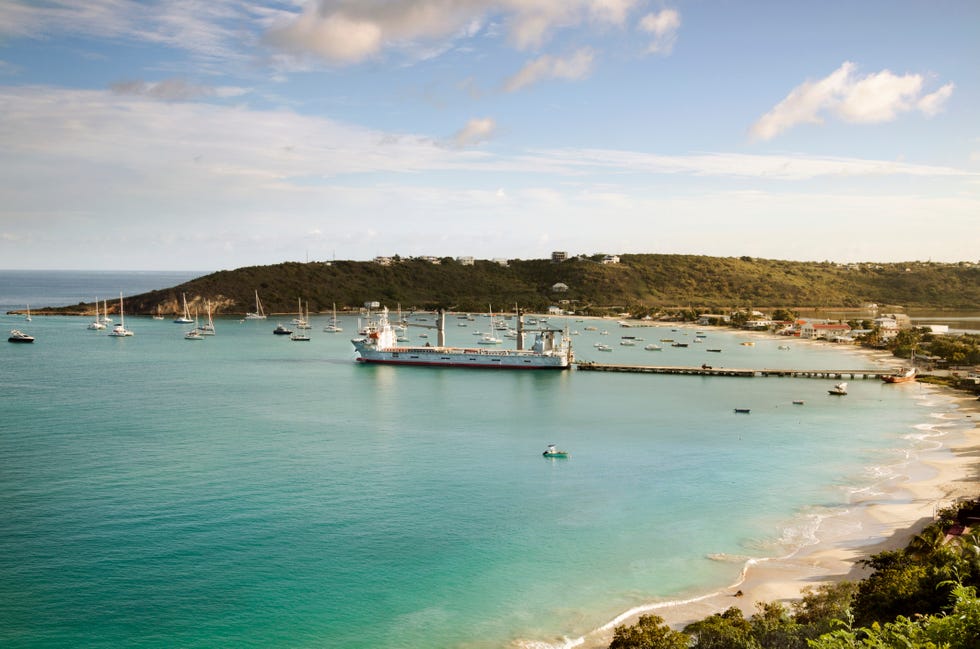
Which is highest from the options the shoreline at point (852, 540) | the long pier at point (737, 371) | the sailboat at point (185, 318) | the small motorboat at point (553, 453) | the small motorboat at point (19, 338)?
the sailboat at point (185, 318)

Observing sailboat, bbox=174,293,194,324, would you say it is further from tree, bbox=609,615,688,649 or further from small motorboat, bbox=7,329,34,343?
tree, bbox=609,615,688,649

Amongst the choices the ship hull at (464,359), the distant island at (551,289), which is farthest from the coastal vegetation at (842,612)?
the distant island at (551,289)

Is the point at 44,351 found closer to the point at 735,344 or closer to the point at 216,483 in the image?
the point at 216,483

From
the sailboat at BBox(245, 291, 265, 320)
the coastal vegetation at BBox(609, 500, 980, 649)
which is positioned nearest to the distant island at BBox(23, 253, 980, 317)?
the sailboat at BBox(245, 291, 265, 320)

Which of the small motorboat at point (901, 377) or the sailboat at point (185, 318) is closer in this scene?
the small motorboat at point (901, 377)

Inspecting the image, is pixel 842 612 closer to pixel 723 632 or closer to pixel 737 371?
pixel 723 632

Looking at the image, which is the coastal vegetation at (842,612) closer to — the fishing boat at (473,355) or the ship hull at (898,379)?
the ship hull at (898,379)

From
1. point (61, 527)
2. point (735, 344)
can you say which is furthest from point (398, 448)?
point (735, 344)
